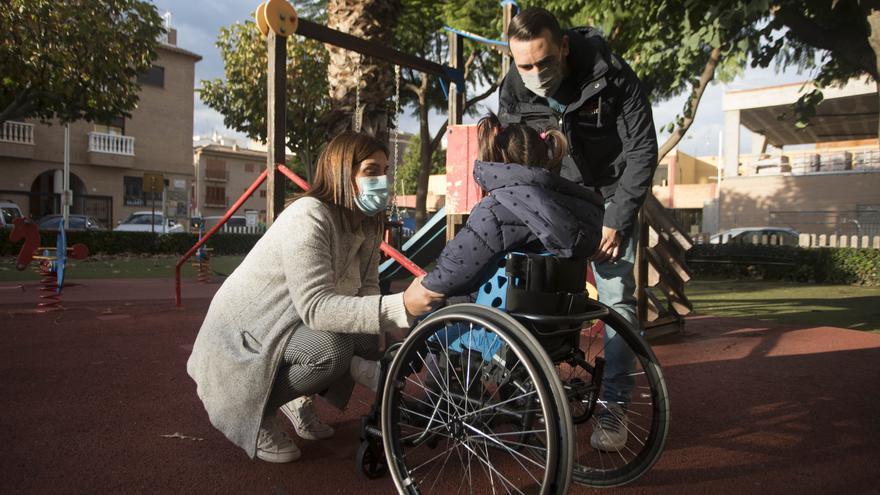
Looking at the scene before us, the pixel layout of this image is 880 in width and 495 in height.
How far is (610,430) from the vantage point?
2266mm

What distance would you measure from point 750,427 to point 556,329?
5.06 ft

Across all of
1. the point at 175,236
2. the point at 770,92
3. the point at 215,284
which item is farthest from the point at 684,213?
the point at 215,284

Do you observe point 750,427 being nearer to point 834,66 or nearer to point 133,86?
point 834,66

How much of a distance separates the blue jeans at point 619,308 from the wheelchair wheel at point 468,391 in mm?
527

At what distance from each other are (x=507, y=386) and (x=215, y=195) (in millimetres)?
50523

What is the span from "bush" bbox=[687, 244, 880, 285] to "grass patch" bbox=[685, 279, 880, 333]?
563mm

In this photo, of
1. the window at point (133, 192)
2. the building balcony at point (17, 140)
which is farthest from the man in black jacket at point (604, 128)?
the window at point (133, 192)

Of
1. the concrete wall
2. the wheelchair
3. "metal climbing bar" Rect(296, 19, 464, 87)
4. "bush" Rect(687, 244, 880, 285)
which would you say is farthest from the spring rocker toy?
the concrete wall

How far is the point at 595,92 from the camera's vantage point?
94.3 inches

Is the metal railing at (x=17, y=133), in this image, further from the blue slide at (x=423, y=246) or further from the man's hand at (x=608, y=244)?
the man's hand at (x=608, y=244)

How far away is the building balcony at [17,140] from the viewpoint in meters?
25.2

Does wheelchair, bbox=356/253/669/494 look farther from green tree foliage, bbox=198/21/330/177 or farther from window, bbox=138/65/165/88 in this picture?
window, bbox=138/65/165/88

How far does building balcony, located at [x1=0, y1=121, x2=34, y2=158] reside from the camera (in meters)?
25.2

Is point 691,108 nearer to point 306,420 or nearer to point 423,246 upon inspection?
point 423,246
